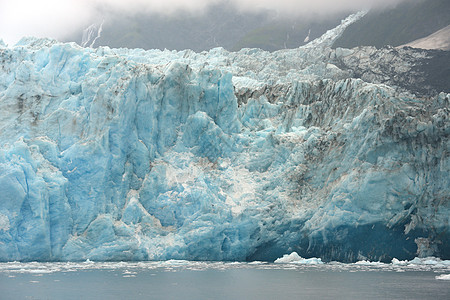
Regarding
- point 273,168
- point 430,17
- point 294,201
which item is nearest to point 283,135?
point 273,168

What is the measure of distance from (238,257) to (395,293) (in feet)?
48.0

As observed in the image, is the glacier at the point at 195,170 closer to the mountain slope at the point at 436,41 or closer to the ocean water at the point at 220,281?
the ocean water at the point at 220,281

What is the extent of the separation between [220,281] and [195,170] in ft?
38.3

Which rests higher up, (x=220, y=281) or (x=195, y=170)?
(x=195, y=170)

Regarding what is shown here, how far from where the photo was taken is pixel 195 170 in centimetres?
3366

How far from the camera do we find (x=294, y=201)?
33000 millimetres

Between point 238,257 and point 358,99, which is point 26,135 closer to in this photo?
point 238,257

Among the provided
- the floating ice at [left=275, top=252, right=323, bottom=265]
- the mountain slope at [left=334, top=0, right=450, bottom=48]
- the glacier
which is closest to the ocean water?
the floating ice at [left=275, top=252, right=323, bottom=265]

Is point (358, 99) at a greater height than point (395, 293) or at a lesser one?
greater

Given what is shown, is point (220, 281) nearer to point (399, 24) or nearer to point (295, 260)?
point (295, 260)

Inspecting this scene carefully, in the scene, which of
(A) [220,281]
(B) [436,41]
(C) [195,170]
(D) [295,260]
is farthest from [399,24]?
(A) [220,281]

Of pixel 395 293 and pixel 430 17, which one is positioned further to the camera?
pixel 430 17

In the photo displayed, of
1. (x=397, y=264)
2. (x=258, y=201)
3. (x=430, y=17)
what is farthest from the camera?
(x=430, y=17)

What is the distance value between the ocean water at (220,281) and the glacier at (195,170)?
167cm
